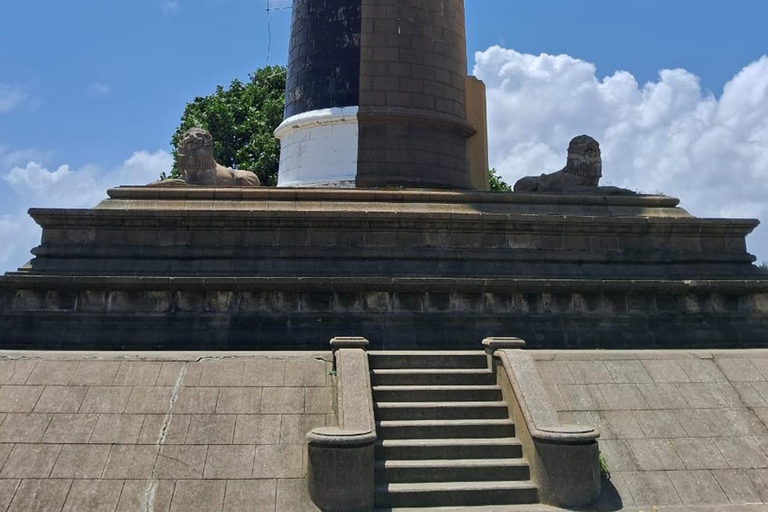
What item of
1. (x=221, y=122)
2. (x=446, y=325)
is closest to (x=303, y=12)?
(x=446, y=325)

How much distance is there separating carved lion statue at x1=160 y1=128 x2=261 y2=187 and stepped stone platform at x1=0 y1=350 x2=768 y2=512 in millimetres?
4687

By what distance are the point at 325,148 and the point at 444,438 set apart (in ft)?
28.1

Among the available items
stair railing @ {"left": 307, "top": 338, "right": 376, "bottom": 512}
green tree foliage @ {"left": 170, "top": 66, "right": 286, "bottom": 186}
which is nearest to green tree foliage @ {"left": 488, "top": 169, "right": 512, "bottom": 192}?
green tree foliage @ {"left": 170, "top": 66, "right": 286, "bottom": 186}

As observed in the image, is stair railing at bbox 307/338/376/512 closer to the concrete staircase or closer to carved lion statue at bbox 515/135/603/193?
the concrete staircase

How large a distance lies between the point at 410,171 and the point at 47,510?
9884 mm

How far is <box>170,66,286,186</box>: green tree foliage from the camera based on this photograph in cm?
2881

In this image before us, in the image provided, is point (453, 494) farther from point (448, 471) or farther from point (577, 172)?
point (577, 172)

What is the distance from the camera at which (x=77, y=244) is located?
438 inches

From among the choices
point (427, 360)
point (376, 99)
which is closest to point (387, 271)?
point (427, 360)

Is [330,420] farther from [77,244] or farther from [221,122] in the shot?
[221,122]

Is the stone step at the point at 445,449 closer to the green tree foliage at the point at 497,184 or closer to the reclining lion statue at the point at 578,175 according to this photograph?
the reclining lion statue at the point at 578,175

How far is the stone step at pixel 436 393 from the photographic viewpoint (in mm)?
8188

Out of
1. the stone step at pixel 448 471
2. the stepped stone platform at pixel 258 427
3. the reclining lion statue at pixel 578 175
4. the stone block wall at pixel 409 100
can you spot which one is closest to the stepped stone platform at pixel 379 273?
the reclining lion statue at pixel 578 175

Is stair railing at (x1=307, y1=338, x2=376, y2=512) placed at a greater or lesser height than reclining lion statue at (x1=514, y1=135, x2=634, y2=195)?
lesser
